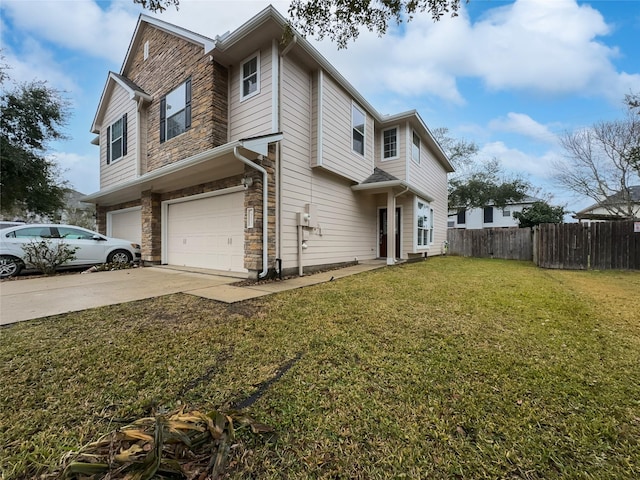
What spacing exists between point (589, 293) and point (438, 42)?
664 cm

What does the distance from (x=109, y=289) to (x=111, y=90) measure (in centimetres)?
1014

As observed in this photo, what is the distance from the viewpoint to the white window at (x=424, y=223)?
1100cm

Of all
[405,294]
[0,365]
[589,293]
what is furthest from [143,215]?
[589,293]

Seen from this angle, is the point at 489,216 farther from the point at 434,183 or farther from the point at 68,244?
the point at 68,244

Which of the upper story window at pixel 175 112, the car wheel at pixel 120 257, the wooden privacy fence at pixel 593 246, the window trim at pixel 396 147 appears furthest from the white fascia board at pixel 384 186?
the car wheel at pixel 120 257

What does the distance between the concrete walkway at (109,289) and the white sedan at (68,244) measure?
41.6 inches

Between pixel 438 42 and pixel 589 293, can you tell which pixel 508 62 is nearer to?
pixel 438 42

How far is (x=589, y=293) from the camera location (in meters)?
5.19

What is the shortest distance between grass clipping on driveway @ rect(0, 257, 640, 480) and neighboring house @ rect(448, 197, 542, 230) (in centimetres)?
2910

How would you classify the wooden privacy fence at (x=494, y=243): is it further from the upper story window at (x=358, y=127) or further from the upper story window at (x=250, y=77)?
the upper story window at (x=250, y=77)

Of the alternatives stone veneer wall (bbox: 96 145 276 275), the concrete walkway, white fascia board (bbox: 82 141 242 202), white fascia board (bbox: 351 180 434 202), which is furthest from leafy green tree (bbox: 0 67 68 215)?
white fascia board (bbox: 351 180 434 202)

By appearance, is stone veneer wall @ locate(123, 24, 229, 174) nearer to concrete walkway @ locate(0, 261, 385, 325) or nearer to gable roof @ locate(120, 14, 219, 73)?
gable roof @ locate(120, 14, 219, 73)

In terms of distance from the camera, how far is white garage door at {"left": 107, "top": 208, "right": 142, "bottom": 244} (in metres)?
10.3

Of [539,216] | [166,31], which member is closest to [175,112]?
[166,31]
